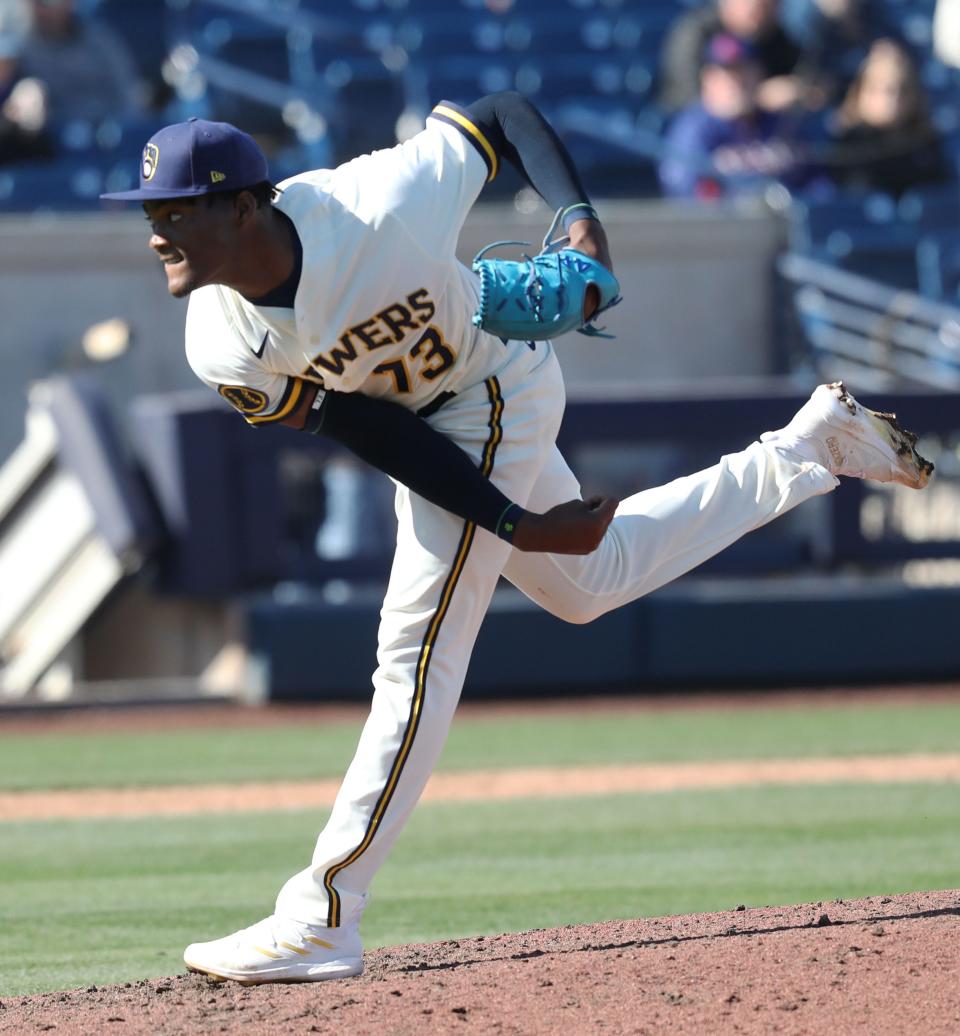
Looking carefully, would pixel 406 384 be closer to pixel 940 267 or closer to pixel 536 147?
pixel 536 147

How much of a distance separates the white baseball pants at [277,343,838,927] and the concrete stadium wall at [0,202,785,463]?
689 centimetres

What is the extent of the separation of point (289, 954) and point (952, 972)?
1244 mm

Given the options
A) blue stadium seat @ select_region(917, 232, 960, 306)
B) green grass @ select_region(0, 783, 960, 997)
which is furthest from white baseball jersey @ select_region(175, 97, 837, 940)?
blue stadium seat @ select_region(917, 232, 960, 306)

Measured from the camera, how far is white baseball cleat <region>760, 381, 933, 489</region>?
3998 mm

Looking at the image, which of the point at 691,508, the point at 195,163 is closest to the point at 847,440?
the point at 691,508

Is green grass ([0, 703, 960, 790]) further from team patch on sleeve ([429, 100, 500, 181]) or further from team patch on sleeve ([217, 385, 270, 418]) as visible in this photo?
team patch on sleeve ([429, 100, 500, 181])

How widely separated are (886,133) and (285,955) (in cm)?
949

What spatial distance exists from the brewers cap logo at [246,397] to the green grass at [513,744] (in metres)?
3.95

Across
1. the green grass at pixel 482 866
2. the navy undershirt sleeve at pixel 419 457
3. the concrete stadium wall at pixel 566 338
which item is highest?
the concrete stadium wall at pixel 566 338

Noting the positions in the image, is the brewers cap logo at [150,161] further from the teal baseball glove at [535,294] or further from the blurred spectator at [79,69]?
the blurred spectator at [79,69]

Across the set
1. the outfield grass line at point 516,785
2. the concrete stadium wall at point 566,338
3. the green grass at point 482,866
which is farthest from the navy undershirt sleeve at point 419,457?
the concrete stadium wall at point 566,338

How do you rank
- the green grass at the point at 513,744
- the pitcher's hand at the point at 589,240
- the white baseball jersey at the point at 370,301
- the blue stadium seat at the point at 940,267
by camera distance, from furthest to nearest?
the blue stadium seat at the point at 940,267 < the green grass at the point at 513,744 < the pitcher's hand at the point at 589,240 < the white baseball jersey at the point at 370,301

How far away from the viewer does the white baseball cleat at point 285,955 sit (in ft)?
11.3

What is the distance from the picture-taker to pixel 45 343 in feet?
37.0
